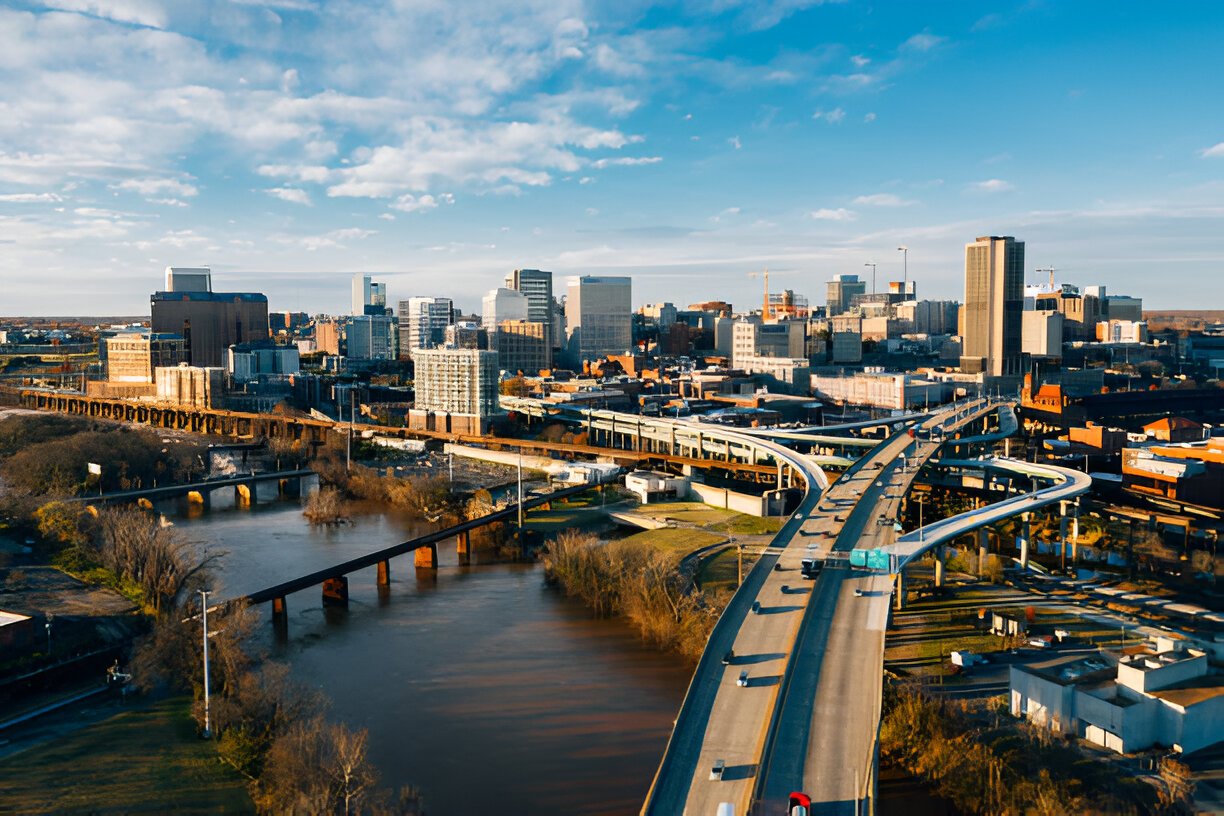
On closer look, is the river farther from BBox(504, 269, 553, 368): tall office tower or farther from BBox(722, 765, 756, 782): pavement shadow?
BBox(504, 269, 553, 368): tall office tower

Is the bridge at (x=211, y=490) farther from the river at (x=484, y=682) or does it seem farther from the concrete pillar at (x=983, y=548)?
the concrete pillar at (x=983, y=548)

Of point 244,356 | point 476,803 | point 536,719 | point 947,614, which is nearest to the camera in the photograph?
point 476,803

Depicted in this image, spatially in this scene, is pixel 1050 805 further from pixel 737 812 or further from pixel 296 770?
pixel 296 770

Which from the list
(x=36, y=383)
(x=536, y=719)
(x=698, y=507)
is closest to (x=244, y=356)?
(x=36, y=383)

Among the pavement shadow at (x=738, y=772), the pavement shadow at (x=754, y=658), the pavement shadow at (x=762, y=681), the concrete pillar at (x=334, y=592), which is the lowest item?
the concrete pillar at (x=334, y=592)

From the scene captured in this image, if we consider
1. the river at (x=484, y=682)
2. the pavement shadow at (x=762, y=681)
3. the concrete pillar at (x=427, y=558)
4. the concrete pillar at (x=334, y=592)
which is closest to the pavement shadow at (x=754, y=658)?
the pavement shadow at (x=762, y=681)

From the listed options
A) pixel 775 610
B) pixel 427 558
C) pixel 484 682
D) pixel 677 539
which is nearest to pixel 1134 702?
pixel 775 610
